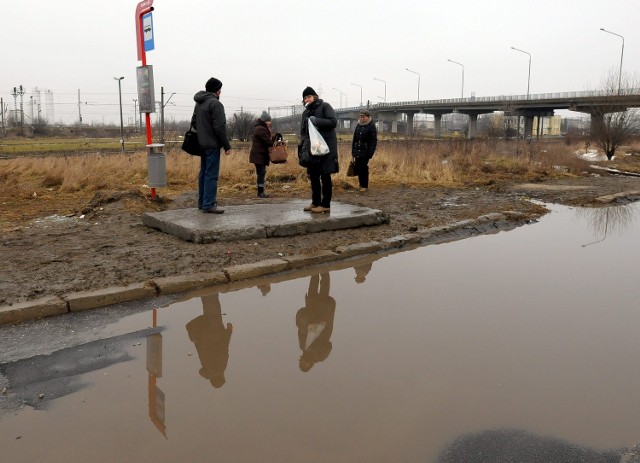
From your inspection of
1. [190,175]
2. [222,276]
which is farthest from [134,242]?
[190,175]

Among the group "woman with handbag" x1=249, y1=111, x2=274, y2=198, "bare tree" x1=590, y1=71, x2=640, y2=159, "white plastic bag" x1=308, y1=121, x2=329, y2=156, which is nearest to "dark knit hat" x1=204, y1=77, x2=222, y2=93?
"white plastic bag" x1=308, y1=121, x2=329, y2=156

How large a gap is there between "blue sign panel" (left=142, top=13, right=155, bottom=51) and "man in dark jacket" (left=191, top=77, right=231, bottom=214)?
5.69 feet

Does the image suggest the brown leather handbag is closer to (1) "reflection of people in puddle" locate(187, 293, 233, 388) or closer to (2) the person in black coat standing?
(2) the person in black coat standing

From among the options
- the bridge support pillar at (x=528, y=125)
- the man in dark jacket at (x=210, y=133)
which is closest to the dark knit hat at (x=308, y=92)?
the man in dark jacket at (x=210, y=133)

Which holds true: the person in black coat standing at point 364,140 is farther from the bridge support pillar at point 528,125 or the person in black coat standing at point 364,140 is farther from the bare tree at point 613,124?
the bridge support pillar at point 528,125

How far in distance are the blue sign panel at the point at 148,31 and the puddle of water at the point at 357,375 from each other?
5275 millimetres

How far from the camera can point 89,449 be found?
258cm

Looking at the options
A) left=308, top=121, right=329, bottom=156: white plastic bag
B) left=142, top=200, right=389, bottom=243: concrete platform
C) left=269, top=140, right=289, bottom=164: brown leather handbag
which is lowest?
left=142, top=200, right=389, bottom=243: concrete platform

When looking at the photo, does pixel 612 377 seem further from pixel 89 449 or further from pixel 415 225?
pixel 415 225

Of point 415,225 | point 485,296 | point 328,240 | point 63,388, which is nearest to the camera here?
point 63,388

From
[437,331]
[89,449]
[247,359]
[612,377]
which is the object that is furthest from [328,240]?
[89,449]

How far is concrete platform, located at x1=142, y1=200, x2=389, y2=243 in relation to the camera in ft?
21.1

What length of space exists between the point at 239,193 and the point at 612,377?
879 cm

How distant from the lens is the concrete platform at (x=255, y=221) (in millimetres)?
6430
